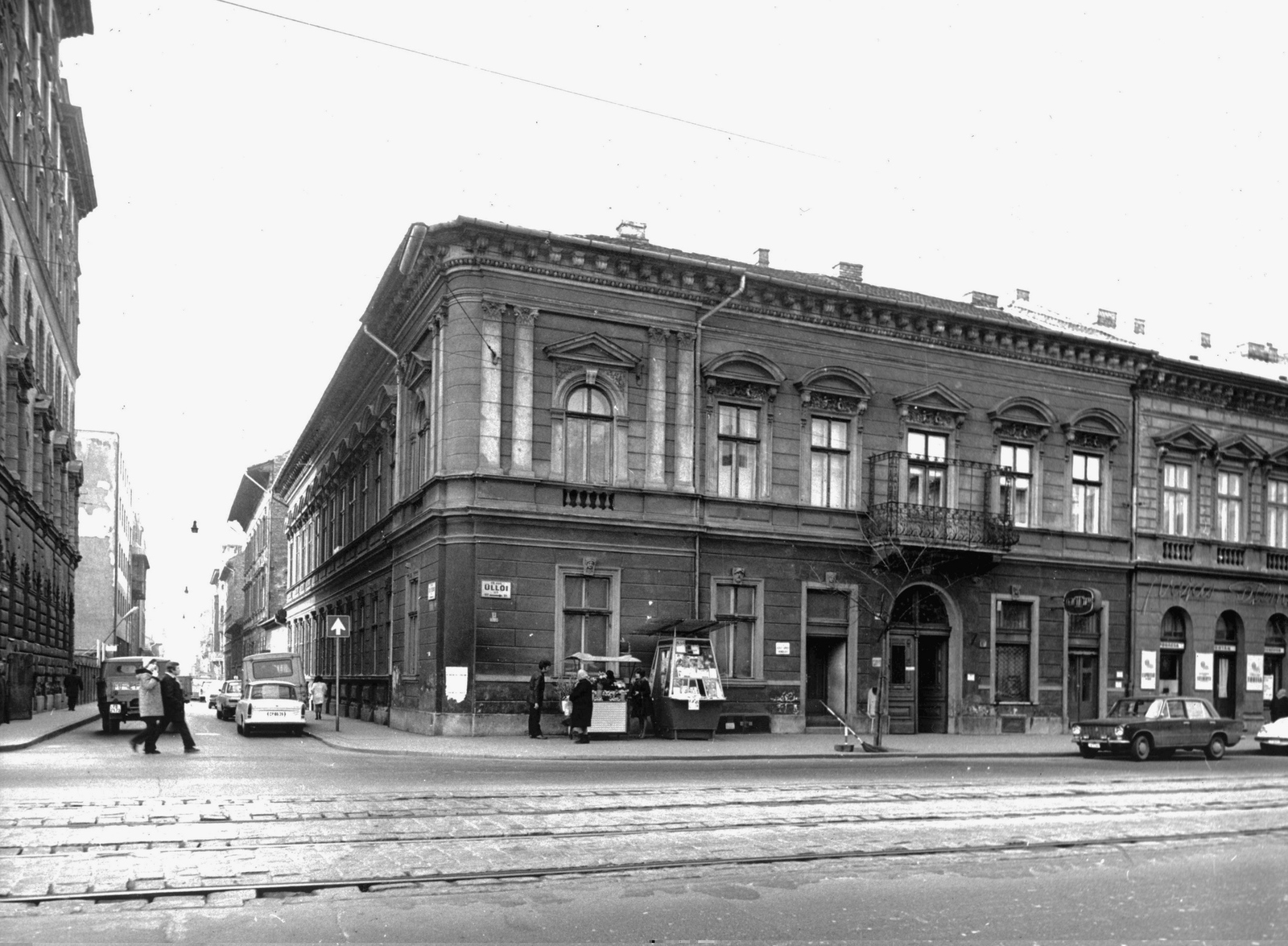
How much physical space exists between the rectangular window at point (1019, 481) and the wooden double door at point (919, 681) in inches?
160

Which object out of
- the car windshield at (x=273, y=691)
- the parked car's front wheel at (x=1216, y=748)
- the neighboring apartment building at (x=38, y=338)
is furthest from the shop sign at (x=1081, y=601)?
the neighboring apartment building at (x=38, y=338)

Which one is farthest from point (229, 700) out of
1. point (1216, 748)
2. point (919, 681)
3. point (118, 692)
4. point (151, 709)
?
point (1216, 748)

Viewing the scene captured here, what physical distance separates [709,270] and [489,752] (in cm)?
1259

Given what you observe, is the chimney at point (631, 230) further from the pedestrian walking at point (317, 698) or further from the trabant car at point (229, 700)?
the trabant car at point (229, 700)

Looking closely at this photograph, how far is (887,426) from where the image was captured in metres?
32.3

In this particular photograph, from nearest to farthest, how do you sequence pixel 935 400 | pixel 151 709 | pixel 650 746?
pixel 151 709
pixel 650 746
pixel 935 400

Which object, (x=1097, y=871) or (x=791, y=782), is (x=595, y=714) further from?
(x=1097, y=871)

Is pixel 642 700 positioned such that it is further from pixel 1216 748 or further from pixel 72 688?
pixel 72 688

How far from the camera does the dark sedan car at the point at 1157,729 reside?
1037 inches

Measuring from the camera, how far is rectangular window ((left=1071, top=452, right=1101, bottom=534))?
3506cm

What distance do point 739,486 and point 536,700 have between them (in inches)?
295

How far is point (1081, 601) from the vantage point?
33188 mm

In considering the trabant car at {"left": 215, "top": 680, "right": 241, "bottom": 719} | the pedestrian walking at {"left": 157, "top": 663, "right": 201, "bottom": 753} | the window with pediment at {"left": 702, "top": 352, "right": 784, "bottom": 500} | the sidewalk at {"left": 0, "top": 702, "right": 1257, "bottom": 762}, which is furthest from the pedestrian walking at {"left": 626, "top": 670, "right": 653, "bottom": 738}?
the trabant car at {"left": 215, "top": 680, "right": 241, "bottom": 719}

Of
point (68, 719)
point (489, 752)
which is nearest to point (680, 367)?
point (489, 752)
